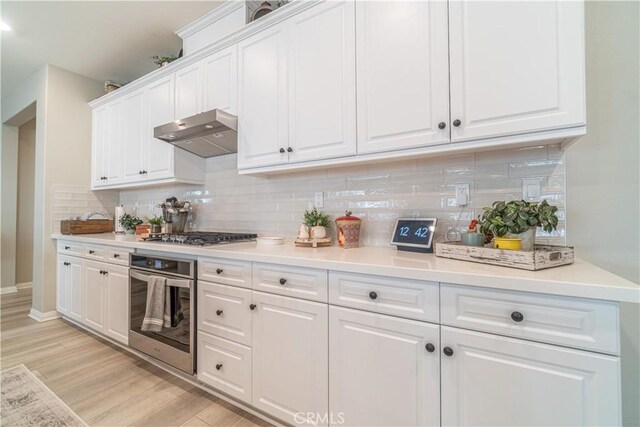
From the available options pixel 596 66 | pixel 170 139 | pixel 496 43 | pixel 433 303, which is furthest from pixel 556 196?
pixel 170 139

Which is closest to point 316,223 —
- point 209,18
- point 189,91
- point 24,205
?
Answer: point 189,91

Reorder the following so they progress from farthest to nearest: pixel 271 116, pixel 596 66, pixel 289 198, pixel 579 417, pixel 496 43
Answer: pixel 289 198 → pixel 271 116 → pixel 596 66 → pixel 496 43 → pixel 579 417

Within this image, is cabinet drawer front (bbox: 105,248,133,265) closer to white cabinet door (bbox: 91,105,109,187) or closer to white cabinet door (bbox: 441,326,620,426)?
white cabinet door (bbox: 91,105,109,187)

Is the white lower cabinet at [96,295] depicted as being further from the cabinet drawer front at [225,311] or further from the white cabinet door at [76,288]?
the cabinet drawer front at [225,311]

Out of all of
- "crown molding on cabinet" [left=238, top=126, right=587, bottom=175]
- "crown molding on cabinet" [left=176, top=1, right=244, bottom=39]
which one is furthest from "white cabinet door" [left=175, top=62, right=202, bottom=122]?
"crown molding on cabinet" [left=238, top=126, right=587, bottom=175]

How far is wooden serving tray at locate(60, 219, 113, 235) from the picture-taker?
9.76 feet

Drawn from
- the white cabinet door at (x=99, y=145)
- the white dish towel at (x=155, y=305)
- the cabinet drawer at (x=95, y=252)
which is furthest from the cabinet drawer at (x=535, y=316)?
the white cabinet door at (x=99, y=145)

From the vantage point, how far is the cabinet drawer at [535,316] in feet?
2.69

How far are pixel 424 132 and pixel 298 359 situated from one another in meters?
1.29

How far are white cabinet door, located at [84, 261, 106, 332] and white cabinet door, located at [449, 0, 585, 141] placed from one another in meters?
2.97

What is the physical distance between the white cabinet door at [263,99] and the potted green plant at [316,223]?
0.41 meters

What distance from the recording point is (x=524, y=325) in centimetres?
91

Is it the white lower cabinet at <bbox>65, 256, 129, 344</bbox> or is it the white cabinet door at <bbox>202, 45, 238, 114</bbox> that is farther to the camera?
the white lower cabinet at <bbox>65, 256, 129, 344</bbox>

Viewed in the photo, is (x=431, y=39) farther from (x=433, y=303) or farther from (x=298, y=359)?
(x=298, y=359)
